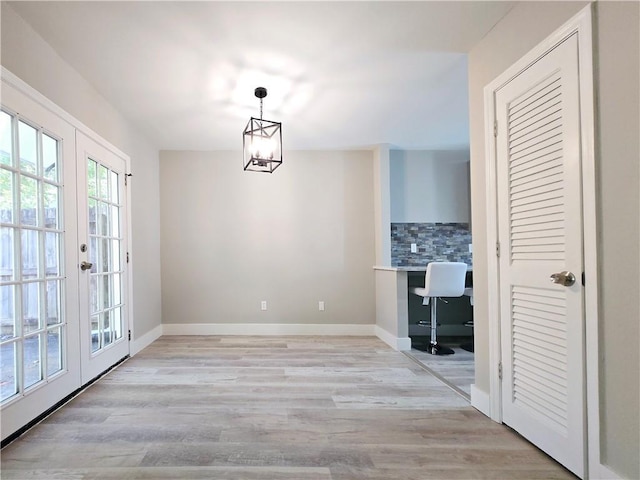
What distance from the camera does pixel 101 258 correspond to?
3.04 m

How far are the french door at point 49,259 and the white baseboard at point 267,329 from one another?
1.35 meters

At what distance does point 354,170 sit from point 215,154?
1.82 m

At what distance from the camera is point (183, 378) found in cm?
290

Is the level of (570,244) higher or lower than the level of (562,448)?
higher

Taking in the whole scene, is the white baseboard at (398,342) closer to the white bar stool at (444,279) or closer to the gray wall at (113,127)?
the white bar stool at (444,279)

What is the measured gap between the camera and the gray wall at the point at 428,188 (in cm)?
478

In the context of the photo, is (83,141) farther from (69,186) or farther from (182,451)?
(182,451)

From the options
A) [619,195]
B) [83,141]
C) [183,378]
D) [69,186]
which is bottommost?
[183,378]

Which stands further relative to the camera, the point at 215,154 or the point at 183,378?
the point at 215,154

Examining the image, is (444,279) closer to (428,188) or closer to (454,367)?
(454,367)

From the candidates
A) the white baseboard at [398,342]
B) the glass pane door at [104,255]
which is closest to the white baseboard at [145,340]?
the glass pane door at [104,255]

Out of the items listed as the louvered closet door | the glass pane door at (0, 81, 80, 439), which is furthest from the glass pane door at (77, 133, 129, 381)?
the louvered closet door

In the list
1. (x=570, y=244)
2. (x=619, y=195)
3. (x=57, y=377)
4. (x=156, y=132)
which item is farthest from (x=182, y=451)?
(x=156, y=132)

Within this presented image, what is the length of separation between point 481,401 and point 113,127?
367 centimetres
